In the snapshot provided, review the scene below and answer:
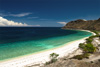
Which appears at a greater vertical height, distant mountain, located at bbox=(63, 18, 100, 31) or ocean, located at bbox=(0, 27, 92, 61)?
distant mountain, located at bbox=(63, 18, 100, 31)

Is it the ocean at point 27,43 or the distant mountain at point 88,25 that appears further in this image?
the distant mountain at point 88,25

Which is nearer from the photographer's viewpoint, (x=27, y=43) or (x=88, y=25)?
(x=27, y=43)

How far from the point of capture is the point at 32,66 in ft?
40.3

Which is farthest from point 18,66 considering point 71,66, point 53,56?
point 71,66

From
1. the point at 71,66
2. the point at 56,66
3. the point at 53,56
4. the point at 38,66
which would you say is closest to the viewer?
the point at 71,66

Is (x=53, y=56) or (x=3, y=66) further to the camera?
(x=53, y=56)

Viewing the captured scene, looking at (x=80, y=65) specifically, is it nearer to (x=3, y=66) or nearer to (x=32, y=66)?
(x=32, y=66)

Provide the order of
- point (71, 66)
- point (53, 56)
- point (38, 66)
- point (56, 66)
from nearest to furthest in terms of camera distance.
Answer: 1. point (71, 66)
2. point (56, 66)
3. point (38, 66)
4. point (53, 56)

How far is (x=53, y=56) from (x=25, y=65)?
7.02 metres

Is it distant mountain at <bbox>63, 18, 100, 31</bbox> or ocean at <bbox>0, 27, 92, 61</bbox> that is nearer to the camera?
ocean at <bbox>0, 27, 92, 61</bbox>

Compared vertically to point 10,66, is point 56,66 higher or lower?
higher

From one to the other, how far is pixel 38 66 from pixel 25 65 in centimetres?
307

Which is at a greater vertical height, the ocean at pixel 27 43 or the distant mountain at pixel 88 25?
the distant mountain at pixel 88 25

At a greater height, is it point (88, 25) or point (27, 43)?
point (88, 25)
